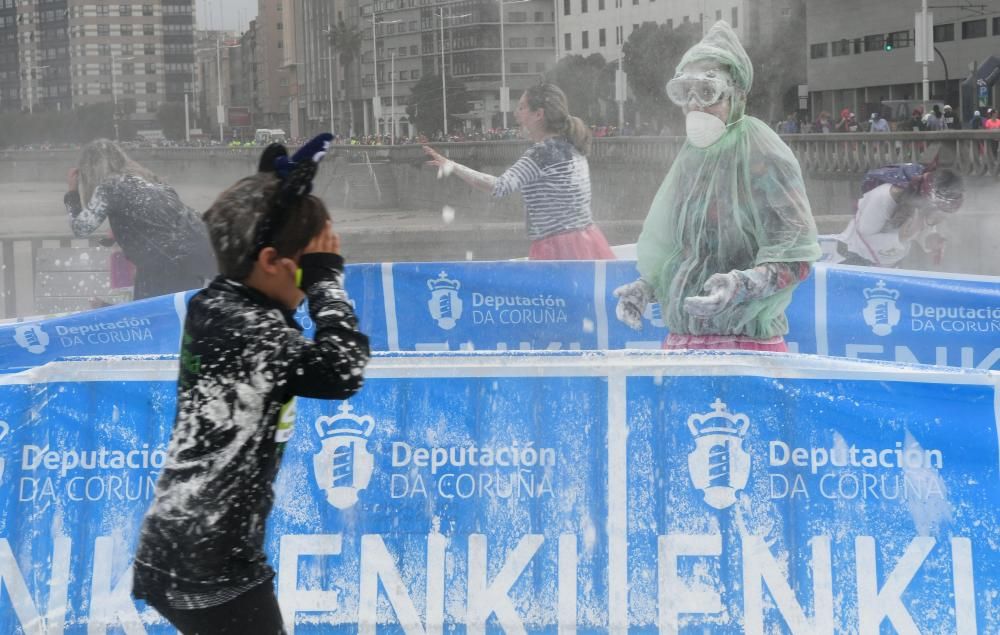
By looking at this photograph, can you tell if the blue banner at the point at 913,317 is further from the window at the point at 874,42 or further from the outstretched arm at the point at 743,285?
the window at the point at 874,42

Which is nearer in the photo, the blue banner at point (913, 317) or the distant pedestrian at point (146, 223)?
the blue banner at point (913, 317)

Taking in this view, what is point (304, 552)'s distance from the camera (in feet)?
14.0

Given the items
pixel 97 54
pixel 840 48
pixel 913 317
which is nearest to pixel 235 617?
pixel 913 317

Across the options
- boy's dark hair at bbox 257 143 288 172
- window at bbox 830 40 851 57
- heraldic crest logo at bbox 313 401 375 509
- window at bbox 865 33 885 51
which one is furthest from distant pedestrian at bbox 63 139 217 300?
window at bbox 830 40 851 57

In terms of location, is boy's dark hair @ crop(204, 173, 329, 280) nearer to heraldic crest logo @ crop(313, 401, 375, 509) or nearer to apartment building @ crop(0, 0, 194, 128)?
heraldic crest logo @ crop(313, 401, 375, 509)

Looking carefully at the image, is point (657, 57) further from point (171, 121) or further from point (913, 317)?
point (171, 121)

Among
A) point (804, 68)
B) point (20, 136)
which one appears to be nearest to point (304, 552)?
point (804, 68)

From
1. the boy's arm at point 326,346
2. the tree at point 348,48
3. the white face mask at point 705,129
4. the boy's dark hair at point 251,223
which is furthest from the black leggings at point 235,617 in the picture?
the tree at point 348,48

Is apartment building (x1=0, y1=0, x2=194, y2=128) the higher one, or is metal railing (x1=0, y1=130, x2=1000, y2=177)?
apartment building (x1=0, y1=0, x2=194, y2=128)

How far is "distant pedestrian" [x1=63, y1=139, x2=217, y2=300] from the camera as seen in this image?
7.80 meters

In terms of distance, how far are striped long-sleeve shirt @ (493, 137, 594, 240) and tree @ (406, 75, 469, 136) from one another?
80.5 metres

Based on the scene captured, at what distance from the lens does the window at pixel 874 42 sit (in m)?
66.3

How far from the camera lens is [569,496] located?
4.25 metres

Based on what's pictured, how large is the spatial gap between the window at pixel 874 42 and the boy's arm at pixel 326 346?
66350mm
